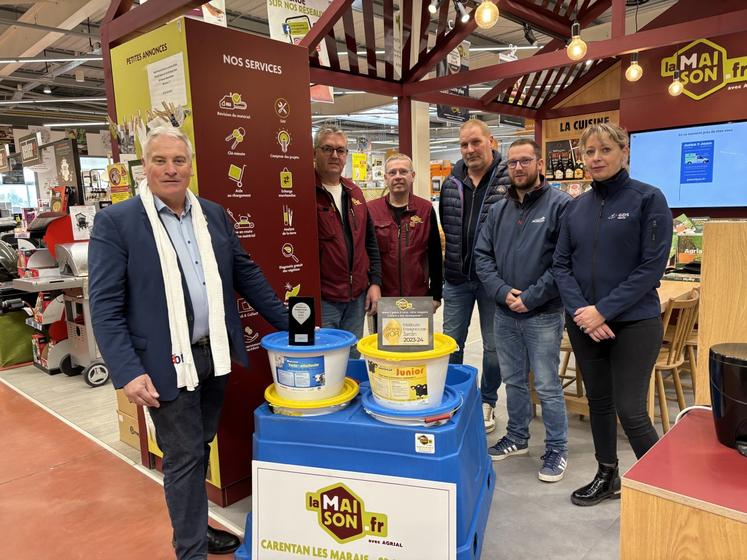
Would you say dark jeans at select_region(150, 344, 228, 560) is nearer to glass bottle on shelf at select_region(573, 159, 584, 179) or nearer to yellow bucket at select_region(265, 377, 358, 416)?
yellow bucket at select_region(265, 377, 358, 416)

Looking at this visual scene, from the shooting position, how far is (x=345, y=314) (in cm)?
317

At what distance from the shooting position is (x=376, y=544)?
1838 millimetres

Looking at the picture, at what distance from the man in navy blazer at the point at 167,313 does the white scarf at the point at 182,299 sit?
0.03 ft

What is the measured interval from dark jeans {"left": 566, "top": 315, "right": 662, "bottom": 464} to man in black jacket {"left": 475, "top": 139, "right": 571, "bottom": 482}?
9.8 inches

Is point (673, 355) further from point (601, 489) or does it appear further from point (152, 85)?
point (152, 85)

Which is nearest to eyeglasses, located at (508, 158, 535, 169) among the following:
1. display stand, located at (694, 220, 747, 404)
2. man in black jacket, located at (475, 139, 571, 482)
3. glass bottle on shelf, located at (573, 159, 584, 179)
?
man in black jacket, located at (475, 139, 571, 482)

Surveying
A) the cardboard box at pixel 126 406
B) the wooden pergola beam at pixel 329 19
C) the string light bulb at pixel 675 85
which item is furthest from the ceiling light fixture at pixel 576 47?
the cardboard box at pixel 126 406

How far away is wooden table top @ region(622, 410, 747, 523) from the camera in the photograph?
1.08m

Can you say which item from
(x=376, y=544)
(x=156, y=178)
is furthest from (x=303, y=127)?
(x=376, y=544)

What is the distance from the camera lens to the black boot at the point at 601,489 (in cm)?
259

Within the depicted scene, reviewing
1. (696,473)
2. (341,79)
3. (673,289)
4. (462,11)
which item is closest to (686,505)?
(696,473)

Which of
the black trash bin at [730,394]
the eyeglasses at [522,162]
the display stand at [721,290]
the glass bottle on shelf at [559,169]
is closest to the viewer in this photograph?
the black trash bin at [730,394]

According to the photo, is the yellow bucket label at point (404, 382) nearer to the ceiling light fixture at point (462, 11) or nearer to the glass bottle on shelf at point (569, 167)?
the ceiling light fixture at point (462, 11)

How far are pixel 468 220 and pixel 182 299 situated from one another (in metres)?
1.83
